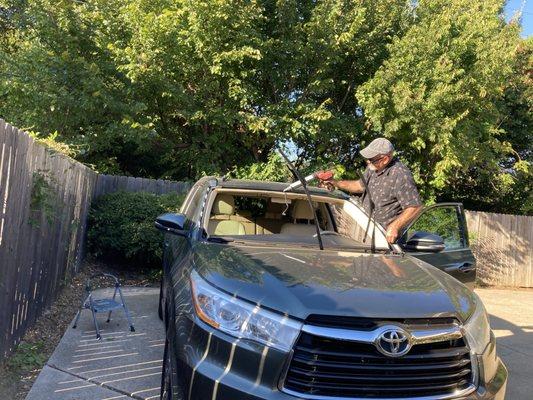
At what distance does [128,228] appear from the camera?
28.7 ft

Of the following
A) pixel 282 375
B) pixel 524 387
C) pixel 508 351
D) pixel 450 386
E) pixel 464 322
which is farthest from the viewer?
pixel 508 351

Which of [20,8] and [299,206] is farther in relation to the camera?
[20,8]

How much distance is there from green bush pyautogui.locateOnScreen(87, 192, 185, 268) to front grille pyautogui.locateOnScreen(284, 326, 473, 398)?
21.9 feet

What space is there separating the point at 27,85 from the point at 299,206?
7996mm

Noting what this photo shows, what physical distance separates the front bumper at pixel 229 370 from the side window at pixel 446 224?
3.13m

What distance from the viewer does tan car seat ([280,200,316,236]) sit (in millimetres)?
4652

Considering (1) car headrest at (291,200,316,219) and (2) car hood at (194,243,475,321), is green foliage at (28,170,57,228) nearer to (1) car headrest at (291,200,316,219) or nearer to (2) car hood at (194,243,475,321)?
(2) car hood at (194,243,475,321)

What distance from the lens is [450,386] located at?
2504 mm

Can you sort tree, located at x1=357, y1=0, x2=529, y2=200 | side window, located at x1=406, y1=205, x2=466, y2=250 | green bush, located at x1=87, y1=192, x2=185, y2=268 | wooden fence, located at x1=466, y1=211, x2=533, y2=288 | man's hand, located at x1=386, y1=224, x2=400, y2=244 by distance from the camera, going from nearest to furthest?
man's hand, located at x1=386, y1=224, x2=400, y2=244 → side window, located at x1=406, y1=205, x2=466, y2=250 → green bush, located at x1=87, y1=192, x2=185, y2=268 → tree, located at x1=357, y1=0, x2=529, y2=200 → wooden fence, located at x1=466, y1=211, x2=533, y2=288

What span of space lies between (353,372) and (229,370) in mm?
565

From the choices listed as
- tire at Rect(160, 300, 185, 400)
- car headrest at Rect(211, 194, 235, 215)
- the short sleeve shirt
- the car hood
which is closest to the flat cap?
the short sleeve shirt

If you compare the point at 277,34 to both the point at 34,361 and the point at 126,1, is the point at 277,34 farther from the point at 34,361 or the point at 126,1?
the point at 34,361

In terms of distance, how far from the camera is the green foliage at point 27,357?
14.3 ft

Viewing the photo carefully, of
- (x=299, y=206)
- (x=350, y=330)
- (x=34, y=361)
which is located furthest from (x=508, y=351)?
(x=34, y=361)
